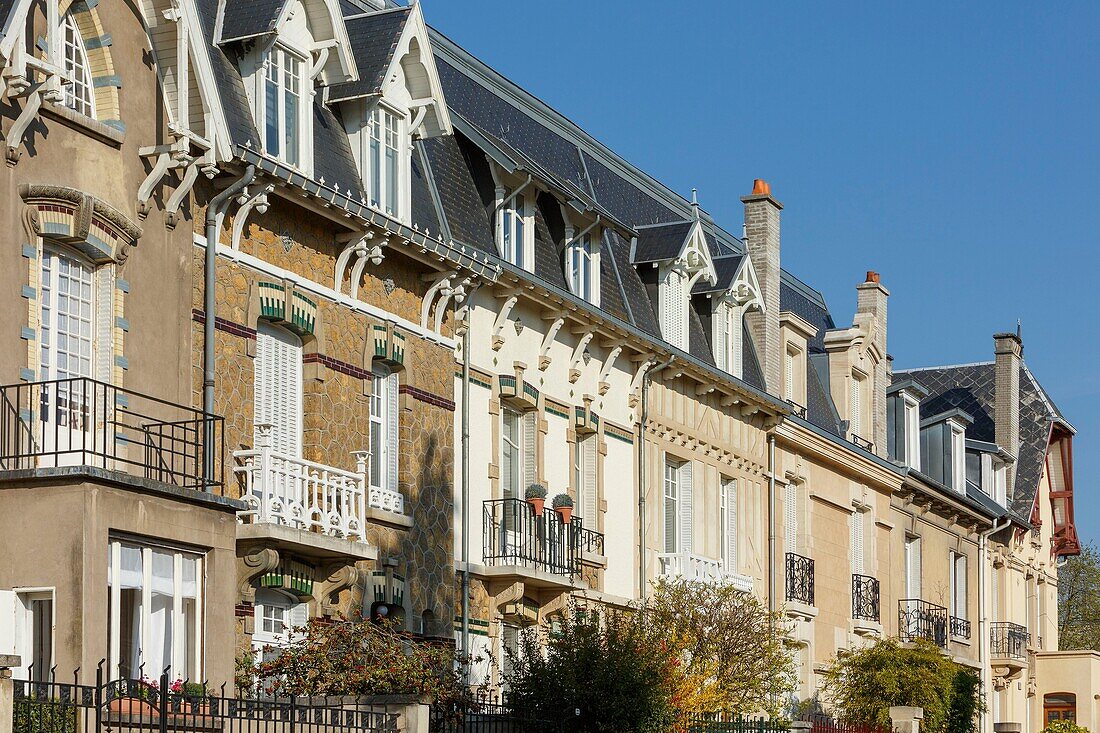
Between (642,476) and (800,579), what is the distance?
270 inches

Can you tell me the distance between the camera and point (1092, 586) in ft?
235

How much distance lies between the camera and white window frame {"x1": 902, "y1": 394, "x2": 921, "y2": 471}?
4375 cm

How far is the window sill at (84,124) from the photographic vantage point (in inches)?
730

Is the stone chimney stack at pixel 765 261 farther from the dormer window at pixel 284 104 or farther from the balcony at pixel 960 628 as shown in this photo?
the dormer window at pixel 284 104

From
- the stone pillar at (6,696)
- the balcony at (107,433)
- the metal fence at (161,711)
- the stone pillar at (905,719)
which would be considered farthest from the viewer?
the stone pillar at (905,719)

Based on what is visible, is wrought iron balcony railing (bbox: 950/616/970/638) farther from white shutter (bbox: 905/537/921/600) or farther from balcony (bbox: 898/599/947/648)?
white shutter (bbox: 905/537/921/600)

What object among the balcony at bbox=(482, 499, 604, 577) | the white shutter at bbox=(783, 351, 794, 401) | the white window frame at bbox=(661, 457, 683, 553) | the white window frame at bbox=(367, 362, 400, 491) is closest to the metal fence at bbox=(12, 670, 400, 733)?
the white window frame at bbox=(367, 362, 400, 491)

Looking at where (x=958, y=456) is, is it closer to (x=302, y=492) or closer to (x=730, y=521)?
(x=730, y=521)

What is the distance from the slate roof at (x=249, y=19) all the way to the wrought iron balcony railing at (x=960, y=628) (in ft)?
91.2

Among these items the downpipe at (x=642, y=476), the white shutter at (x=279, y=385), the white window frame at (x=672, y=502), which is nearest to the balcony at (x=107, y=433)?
the white shutter at (x=279, y=385)

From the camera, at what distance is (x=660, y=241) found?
31.8 m

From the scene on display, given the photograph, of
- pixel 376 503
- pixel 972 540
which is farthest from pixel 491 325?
pixel 972 540

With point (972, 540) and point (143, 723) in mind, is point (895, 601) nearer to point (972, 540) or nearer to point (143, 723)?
point (972, 540)

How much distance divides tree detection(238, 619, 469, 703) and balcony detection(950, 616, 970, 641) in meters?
26.3
